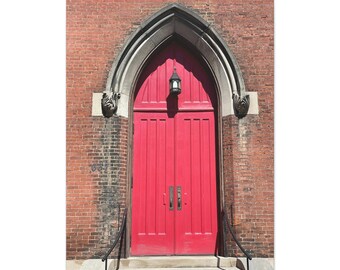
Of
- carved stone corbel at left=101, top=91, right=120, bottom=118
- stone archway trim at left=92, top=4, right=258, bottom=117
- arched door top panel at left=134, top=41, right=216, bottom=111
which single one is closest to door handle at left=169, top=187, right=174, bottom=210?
arched door top panel at left=134, top=41, right=216, bottom=111

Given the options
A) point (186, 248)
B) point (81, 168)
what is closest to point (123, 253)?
point (186, 248)

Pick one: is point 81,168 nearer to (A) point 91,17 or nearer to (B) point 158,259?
(B) point 158,259

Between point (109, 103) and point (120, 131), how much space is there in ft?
1.82

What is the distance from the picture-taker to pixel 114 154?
7133 millimetres

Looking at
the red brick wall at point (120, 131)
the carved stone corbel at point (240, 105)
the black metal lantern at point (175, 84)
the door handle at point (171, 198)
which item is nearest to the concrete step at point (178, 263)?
the red brick wall at point (120, 131)

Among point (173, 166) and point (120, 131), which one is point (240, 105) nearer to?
point (173, 166)

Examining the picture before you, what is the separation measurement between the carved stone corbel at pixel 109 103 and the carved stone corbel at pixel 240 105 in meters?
2.18

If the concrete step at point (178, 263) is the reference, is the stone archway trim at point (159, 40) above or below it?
above

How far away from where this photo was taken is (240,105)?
7145mm

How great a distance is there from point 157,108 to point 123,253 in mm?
2804

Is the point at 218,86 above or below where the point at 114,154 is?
above

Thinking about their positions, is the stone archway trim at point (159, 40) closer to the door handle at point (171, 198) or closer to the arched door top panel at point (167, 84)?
the arched door top panel at point (167, 84)

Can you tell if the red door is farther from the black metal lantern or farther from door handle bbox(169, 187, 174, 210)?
the black metal lantern

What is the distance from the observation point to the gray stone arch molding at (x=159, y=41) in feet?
23.7
